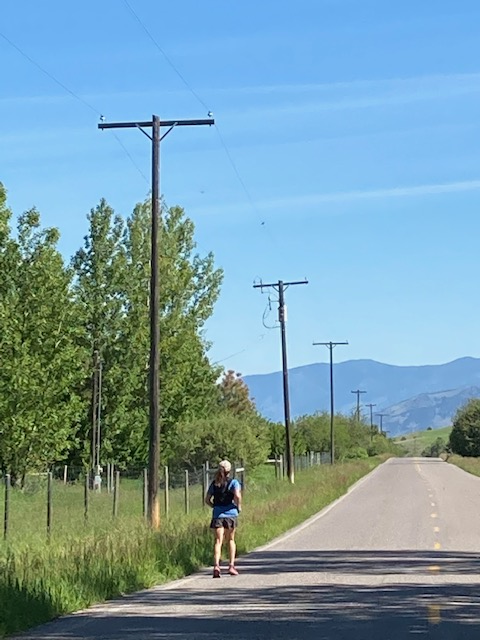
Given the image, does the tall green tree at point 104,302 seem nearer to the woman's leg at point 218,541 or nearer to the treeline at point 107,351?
the treeline at point 107,351

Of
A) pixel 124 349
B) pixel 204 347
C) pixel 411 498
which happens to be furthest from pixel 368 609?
pixel 204 347

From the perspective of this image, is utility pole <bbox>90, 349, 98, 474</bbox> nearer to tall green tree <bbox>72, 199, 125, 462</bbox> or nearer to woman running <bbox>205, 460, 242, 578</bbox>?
tall green tree <bbox>72, 199, 125, 462</bbox>

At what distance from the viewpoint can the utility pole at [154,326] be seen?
86.0 feet

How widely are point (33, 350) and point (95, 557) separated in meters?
29.7

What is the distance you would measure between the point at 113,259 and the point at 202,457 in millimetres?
14298

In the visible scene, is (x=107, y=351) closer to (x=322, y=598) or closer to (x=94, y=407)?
(x=94, y=407)

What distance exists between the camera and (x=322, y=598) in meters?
16.0

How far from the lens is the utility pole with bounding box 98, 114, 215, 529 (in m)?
26.2

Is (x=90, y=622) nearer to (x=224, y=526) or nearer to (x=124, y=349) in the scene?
(x=224, y=526)

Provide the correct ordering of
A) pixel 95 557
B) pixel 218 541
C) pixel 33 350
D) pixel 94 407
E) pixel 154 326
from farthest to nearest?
pixel 94 407, pixel 33 350, pixel 154 326, pixel 218 541, pixel 95 557

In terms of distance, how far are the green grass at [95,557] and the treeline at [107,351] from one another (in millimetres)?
13256

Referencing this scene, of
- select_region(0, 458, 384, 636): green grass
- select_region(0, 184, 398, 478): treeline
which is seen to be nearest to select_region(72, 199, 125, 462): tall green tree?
select_region(0, 184, 398, 478): treeline

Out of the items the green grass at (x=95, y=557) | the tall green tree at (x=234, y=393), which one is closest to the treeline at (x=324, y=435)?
the tall green tree at (x=234, y=393)

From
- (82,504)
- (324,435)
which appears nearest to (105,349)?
(82,504)
